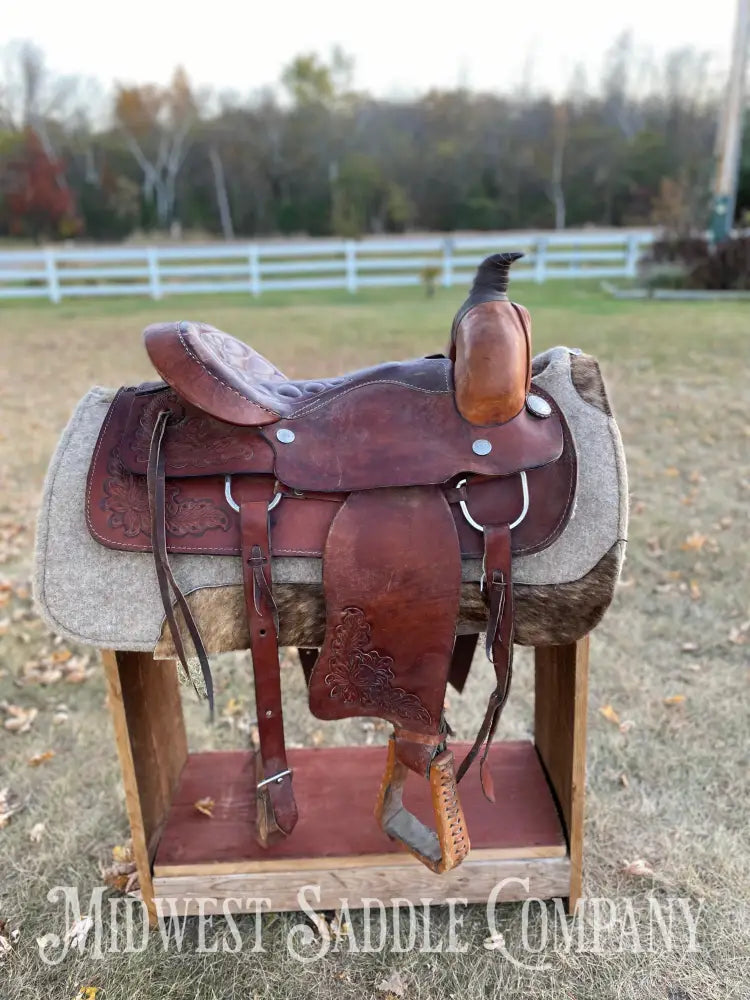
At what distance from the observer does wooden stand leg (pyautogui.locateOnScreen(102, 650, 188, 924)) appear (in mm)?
1585

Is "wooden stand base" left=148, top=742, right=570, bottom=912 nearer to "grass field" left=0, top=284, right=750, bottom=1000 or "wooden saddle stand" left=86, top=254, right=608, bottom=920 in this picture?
"grass field" left=0, top=284, right=750, bottom=1000

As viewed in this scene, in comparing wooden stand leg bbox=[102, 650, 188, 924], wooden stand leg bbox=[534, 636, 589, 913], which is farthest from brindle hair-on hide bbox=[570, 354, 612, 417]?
wooden stand leg bbox=[102, 650, 188, 924]

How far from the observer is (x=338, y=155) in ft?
103

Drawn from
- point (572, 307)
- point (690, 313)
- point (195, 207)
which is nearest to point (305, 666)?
point (690, 313)

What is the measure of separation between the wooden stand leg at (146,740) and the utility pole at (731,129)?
12091 millimetres

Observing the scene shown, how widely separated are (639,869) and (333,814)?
829 mm

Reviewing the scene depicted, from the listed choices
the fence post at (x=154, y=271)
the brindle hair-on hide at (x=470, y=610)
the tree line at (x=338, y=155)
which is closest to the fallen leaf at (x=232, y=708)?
the brindle hair-on hide at (x=470, y=610)

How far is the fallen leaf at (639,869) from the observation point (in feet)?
6.04

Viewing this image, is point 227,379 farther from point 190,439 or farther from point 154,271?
point 154,271

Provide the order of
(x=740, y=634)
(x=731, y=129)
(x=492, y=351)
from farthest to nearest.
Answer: (x=731, y=129) < (x=740, y=634) < (x=492, y=351)

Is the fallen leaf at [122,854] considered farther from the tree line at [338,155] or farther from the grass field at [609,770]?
the tree line at [338,155]

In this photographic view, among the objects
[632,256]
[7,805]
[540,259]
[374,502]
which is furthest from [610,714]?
[632,256]

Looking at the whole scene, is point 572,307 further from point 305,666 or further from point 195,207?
point 195,207

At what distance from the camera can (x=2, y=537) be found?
150 inches
